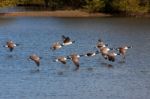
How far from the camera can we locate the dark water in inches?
939

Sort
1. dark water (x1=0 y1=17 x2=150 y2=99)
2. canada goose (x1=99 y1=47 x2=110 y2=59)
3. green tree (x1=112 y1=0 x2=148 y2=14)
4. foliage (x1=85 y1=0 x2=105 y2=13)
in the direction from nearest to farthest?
dark water (x1=0 y1=17 x2=150 y2=99) < canada goose (x1=99 y1=47 x2=110 y2=59) < green tree (x1=112 y1=0 x2=148 y2=14) < foliage (x1=85 y1=0 x2=105 y2=13)

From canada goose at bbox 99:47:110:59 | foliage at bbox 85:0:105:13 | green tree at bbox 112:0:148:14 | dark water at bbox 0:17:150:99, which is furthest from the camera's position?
foliage at bbox 85:0:105:13

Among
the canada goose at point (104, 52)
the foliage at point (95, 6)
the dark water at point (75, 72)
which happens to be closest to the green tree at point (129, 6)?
the foliage at point (95, 6)

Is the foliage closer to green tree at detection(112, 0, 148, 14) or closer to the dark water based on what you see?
green tree at detection(112, 0, 148, 14)

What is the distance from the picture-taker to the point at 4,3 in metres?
77.7

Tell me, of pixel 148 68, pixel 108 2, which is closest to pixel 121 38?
pixel 148 68

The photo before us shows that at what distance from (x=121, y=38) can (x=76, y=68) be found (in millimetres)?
16803

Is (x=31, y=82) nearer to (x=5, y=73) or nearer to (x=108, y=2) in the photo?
(x=5, y=73)

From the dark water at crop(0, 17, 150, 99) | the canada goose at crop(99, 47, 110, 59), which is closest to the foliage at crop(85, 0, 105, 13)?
the dark water at crop(0, 17, 150, 99)

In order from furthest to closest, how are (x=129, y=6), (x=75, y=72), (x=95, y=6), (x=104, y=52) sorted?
(x=95, y=6), (x=129, y=6), (x=104, y=52), (x=75, y=72)

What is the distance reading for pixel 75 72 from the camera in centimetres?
2820

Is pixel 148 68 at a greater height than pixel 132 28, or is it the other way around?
pixel 148 68

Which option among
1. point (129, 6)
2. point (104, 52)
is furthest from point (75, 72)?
point (129, 6)

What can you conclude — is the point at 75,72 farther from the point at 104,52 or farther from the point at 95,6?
the point at 95,6
